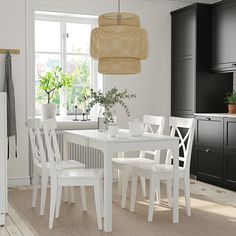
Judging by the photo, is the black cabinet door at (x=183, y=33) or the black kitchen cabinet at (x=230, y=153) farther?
the black cabinet door at (x=183, y=33)

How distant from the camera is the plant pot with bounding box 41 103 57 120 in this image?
550 centimetres

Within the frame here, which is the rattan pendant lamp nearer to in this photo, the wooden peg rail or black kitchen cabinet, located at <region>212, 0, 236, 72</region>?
the wooden peg rail

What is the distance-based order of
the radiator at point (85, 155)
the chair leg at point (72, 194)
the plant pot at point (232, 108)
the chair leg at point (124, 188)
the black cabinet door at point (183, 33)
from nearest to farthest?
1. the chair leg at point (124, 188)
2. the chair leg at point (72, 194)
3. the plant pot at point (232, 108)
4. the radiator at point (85, 155)
5. the black cabinet door at point (183, 33)

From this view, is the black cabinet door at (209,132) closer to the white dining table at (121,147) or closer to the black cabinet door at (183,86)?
the black cabinet door at (183,86)

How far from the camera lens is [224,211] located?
4.27 metres

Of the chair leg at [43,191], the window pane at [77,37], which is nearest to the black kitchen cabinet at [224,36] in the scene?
the window pane at [77,37]

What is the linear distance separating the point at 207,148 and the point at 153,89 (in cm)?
116

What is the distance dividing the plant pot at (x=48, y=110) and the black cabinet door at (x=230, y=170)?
81.6 inches

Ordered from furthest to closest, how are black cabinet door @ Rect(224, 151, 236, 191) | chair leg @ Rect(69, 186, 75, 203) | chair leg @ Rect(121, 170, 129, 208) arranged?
1. black cabinet door @ Rect(224, 151, 236, 191)
2. chair leg @ Rect(69, 186, 75, 203)
3. chair leg @ Rect(121, 170, 129, 208)

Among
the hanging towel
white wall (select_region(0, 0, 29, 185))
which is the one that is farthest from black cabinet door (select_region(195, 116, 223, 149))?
the hanging towel

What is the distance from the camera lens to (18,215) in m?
4.14

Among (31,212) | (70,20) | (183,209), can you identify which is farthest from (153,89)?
(31,212)

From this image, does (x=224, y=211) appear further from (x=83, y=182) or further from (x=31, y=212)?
(x=31, y=212)

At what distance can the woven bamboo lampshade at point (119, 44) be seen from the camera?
369 centimetres
